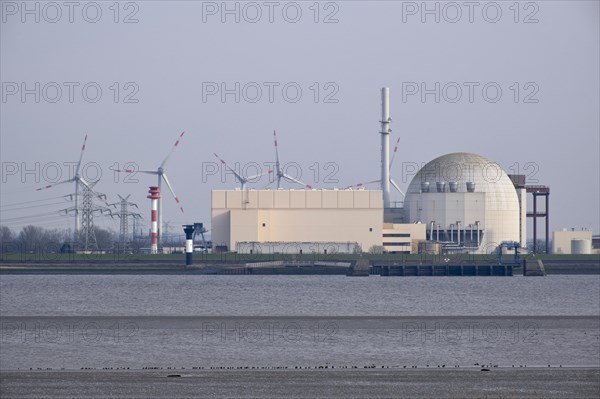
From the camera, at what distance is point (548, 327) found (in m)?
51.3

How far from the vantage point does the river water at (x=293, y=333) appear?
38125 millimetres

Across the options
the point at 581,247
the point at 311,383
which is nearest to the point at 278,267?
the point at 581,247

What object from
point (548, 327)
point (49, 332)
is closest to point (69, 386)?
point (49, 332)

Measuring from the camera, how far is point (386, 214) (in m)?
175

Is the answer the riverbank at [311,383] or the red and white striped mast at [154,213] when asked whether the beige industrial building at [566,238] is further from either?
the riverbank at [311,383]

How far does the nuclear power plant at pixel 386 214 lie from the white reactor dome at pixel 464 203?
142 mm

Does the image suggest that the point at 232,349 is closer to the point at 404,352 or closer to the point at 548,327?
the point at 404,352

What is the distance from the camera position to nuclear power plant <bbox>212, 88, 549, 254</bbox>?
158375 millimetres

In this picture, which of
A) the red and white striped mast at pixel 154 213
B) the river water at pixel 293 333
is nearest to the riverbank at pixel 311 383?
the river water at pixel 293 333

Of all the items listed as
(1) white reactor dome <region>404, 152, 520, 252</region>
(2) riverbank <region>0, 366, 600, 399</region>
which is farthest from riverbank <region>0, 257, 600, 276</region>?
(2) riverbank <region>0, 366, 600, 399</region>

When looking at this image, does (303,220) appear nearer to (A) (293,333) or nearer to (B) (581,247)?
(B) (581,247)

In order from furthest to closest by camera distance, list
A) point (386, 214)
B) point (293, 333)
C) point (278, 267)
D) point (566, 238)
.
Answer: point (566, 238) → point (386, 214) → point (278, 267) → point (293, 333)

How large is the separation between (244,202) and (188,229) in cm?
1789

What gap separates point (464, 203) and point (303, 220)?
78.5ft
